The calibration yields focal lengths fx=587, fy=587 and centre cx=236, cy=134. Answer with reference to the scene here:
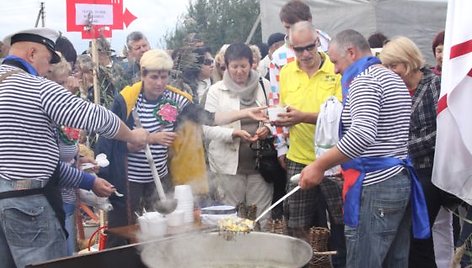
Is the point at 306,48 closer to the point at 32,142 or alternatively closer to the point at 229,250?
the point at 229,250

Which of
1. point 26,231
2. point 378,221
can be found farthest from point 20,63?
point 378,221

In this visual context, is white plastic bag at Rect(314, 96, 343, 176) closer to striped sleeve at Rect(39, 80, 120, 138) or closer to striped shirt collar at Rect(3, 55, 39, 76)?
striped sleeve at Rect(39, 80, 120, 138)

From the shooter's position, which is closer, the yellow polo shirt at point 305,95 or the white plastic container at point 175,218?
the white plastic container at point 175,218

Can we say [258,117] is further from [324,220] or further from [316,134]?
[324,220]

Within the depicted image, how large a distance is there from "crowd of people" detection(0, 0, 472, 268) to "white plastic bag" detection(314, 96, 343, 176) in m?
0.12

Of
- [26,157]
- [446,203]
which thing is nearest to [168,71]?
[26,157]

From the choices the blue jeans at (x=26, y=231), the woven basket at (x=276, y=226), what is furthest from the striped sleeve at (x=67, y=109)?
the woven basket at (x=276, y=226)

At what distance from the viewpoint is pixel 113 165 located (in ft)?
14.3

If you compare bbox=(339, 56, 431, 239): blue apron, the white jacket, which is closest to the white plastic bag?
bbox=(339, 56, 431, 239): blue apron

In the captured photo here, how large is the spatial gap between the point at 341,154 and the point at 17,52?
184 centimetres

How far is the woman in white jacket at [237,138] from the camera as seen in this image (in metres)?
4.70

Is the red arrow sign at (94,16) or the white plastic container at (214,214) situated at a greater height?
the red arrow sign at (94,16)

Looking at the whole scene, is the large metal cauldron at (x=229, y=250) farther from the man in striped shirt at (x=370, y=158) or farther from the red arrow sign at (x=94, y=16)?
the red arrow sign at (x=94, y=16)

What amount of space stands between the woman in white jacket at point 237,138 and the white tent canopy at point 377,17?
15.1 feet
